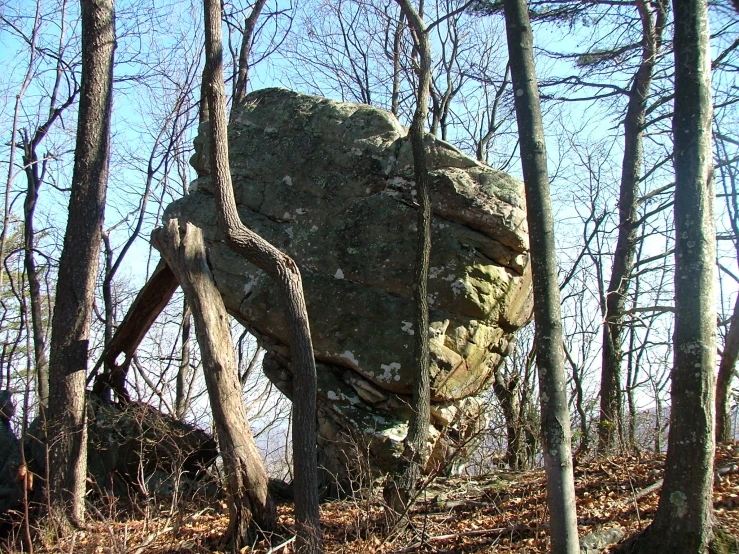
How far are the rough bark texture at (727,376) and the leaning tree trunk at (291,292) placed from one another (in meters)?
4.42

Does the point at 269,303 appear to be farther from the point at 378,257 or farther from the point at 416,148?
the point at 416,148

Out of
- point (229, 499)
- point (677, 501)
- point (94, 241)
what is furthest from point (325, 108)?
point (677, 501)

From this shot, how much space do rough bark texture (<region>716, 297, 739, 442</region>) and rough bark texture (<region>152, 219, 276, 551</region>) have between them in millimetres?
4953

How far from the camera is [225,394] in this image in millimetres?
5969

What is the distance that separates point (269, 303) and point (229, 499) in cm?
272

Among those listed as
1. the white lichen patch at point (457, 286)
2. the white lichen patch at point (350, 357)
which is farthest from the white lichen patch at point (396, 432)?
the white lichen patch at point (457, 286)

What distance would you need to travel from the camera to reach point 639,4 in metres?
8.08

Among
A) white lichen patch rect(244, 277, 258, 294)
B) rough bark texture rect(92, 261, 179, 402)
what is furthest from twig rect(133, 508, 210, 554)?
rough bark texture rect(92, 261, 179, 402)

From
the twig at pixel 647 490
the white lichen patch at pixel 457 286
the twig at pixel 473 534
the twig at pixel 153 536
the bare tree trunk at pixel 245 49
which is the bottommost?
the twig at pixel 153 536

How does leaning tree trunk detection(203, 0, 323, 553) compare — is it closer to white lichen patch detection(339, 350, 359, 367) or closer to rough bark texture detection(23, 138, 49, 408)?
white lichen patch detection(339, 350, 359, 367)

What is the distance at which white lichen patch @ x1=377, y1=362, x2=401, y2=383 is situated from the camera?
7152mm

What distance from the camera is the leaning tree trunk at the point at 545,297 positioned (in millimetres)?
4375

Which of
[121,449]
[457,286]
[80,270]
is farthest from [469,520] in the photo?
[80,270]

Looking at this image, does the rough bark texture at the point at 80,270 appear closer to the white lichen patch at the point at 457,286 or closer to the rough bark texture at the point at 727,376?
the white lichen patch at the point at 457,286
